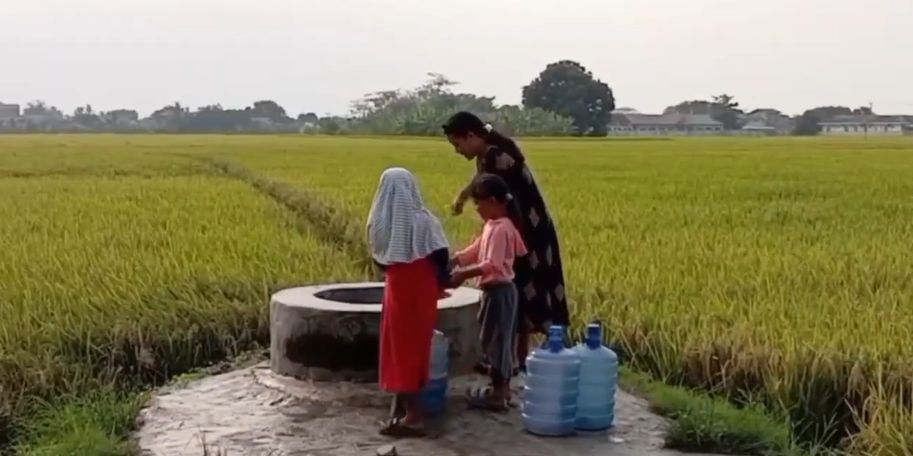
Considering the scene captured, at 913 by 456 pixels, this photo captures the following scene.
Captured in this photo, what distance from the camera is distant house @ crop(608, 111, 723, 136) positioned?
82625 mm

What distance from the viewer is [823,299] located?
233 inches

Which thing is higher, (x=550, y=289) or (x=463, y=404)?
(x=550, y=289)

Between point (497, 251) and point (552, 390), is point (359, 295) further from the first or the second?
point (552, 390)

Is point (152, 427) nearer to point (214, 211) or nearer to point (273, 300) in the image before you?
point (273, 300)

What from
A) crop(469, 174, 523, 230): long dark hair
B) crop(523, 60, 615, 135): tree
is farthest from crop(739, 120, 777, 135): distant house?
crop(469, 174, 523, 230): long dark hair

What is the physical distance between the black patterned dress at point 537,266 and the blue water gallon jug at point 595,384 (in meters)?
0.44

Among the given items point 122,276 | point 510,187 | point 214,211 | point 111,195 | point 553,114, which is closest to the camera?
point 510,187

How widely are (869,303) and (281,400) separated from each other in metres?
2.79

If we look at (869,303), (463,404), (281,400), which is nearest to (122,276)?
(281,400)

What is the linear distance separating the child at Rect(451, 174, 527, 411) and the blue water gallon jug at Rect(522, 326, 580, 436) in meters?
0.27

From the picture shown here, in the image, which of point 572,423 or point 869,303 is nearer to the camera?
point 572,423

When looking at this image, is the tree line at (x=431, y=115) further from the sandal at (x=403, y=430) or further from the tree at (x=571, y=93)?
the sandal at (x=403, y=430)

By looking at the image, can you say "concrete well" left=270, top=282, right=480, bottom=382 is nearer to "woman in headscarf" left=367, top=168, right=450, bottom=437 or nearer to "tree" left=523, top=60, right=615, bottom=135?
"woman in headscarf" left=367, top=168, right=450, bottom=437

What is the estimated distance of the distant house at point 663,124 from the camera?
82.6m
